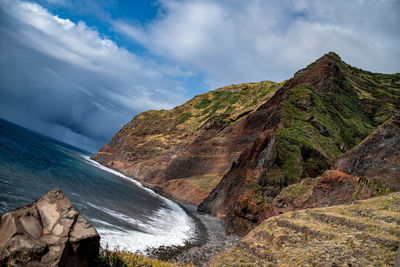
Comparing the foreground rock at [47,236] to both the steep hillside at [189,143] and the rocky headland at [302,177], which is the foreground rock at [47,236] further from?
the steep hillside at [189,143]

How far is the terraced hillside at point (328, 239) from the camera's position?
8.74 meters

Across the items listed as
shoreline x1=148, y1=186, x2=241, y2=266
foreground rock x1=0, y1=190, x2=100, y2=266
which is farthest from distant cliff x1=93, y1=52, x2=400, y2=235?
foreground rock x1=0, y1=190, x2=100, y2=266

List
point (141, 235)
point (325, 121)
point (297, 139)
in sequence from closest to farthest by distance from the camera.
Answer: point (141, 235) → point (297, 139) → point (325, 121)

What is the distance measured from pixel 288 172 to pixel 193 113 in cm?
11702

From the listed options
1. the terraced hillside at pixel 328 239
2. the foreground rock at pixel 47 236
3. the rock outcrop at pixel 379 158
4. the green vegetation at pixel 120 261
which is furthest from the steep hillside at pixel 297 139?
the foreground rock at pixel 47 236

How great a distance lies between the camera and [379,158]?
65.4 feet

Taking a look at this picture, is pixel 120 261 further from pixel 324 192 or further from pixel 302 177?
pixel 302 177

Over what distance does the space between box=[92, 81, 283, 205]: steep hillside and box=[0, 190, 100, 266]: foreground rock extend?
173 feet

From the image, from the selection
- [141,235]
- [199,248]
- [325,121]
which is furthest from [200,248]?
[325,121]

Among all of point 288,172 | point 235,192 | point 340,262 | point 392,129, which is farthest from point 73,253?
point 235,192

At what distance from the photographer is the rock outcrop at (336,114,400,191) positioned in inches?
701

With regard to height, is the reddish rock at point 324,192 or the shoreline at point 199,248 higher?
the reddish rock at point 324,192

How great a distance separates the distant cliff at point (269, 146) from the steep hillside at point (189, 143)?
0.40 meters

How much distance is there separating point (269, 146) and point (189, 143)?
186 feet
